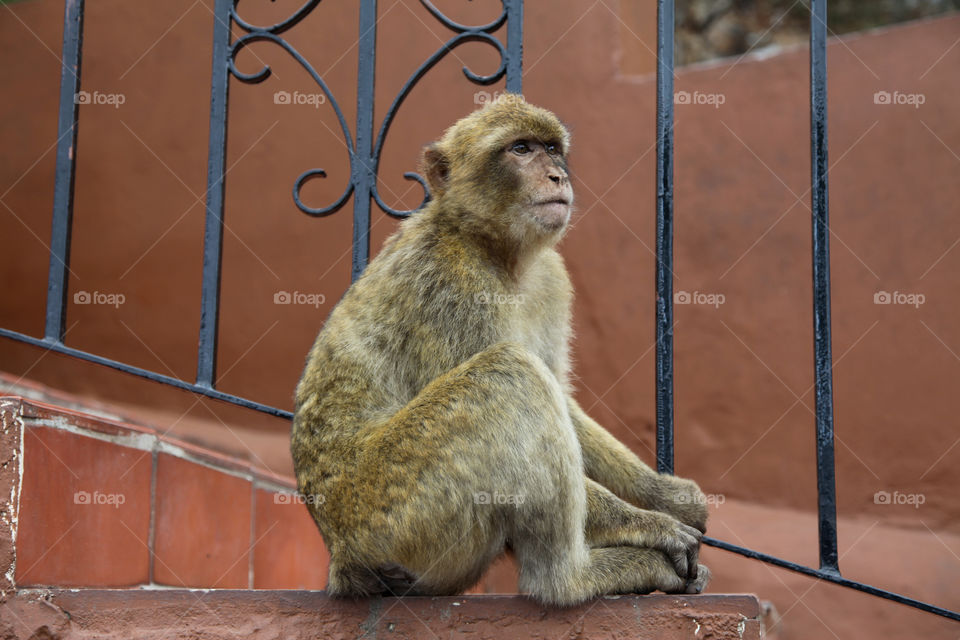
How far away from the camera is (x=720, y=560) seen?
4809 mm

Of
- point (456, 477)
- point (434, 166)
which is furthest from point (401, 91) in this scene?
point (456, 477)

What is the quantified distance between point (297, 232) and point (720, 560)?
2.60 metres

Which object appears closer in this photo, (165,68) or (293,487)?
(293,487)

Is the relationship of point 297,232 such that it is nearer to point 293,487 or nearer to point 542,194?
point 293,487

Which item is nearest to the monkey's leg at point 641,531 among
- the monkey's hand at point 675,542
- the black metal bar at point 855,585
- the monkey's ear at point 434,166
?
the monkey's hand at point 675,542

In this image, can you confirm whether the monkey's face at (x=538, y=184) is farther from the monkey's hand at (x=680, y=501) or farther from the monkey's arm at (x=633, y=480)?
the monkey's hand at (x=680, y=501)

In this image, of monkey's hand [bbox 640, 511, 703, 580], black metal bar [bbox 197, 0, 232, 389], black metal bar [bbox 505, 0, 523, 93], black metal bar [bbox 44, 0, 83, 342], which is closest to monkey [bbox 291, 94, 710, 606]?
monkey's hand [bbox 640, 511, 703, 580]

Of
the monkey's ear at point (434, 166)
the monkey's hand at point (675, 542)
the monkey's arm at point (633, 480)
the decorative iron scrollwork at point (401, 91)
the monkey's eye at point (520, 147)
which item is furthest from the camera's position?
the monkey's ear at point (434, 166)

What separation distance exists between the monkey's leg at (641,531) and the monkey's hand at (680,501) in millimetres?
198

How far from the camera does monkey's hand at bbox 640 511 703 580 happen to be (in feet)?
7.81

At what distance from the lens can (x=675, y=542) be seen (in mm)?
2389

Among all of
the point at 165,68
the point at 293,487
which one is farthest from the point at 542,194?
the point at 165,68

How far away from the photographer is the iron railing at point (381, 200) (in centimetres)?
237

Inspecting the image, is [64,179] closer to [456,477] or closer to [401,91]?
[401,91]
